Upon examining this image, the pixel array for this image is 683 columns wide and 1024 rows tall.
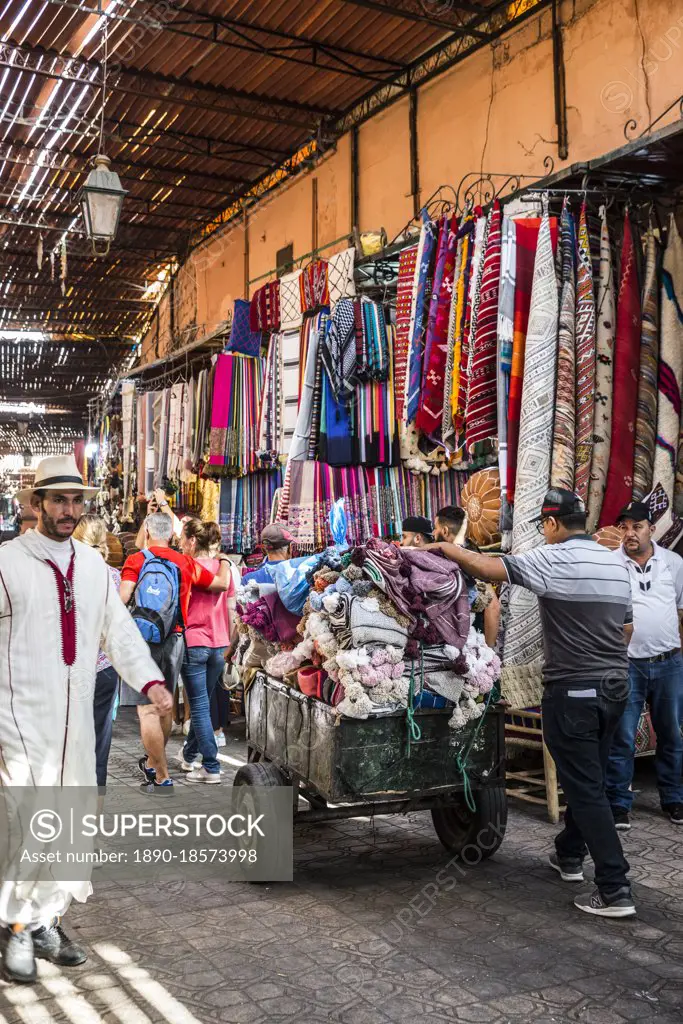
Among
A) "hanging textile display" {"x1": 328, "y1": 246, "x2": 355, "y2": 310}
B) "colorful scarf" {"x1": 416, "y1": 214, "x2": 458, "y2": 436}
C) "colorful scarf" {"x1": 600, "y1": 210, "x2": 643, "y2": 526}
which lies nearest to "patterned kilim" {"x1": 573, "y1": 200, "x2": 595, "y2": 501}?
"colorful scarf" {"x1": 600, "y1": 210, "x2": 643, "y2": 526}

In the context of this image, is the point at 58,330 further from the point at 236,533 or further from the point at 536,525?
the point at 536,525

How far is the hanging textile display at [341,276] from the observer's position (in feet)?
24.0

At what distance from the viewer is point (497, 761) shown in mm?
4281

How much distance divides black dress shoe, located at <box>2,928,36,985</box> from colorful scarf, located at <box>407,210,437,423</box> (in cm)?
400

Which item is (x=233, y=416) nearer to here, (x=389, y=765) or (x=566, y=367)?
(x=566, y=367)

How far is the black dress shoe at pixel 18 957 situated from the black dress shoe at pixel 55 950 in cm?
8

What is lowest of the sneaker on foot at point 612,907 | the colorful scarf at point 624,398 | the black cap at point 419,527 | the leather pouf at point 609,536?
the sneaker on foot at point 612,907

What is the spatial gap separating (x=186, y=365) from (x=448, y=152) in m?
3.96

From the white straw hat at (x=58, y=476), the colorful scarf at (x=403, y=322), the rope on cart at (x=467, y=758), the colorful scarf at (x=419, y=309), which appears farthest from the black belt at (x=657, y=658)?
the white straw hat at (x=58, y=476)

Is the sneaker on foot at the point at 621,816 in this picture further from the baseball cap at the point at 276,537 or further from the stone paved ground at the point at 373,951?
the baseball cap at the point at 276,537

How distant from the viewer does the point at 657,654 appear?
5391 millimetres

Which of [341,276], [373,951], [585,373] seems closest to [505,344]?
[585,373]

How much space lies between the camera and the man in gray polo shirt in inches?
153

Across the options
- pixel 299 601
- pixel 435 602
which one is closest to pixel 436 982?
pixel 435 602
